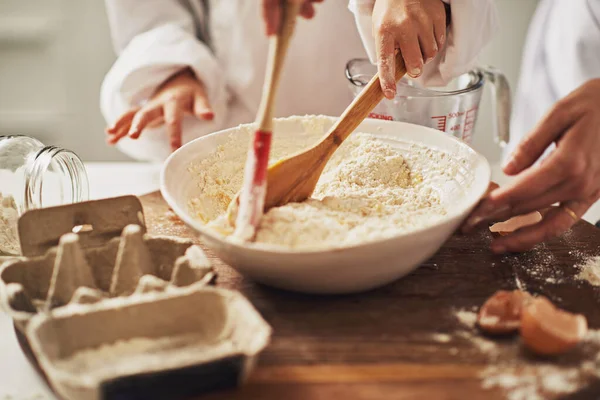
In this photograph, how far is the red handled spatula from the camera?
67 cm

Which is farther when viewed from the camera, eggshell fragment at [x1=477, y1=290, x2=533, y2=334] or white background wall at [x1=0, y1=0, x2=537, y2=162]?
white background wall at [x1=0, y1=0, x2=537, y2=162]

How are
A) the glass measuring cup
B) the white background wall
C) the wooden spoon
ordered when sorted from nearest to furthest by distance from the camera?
the wooden spoon < the glass measuring cup < the white background wall

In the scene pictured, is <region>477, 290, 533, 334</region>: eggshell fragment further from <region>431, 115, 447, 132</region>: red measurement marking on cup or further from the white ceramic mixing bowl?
<region>431, 115, 447, 132</region>: red measurement marking on cup

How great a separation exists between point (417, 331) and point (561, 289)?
22 cm

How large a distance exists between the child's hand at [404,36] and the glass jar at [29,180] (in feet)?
1.73

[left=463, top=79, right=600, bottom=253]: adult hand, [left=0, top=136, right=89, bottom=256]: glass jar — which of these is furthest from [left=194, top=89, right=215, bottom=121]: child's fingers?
[left=463, top=79, right=600, bottom=253]: adult hand

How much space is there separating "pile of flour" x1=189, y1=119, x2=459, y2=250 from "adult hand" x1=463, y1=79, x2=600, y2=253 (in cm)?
9

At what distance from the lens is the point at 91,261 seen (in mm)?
742

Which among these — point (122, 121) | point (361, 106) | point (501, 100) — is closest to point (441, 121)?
point (501, 100)

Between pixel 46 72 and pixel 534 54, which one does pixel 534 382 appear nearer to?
pixel 534 54

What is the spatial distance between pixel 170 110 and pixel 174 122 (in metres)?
0.04

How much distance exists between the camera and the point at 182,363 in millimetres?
519

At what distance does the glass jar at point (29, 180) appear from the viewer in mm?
887

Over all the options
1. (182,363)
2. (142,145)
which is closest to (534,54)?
(142,145)
